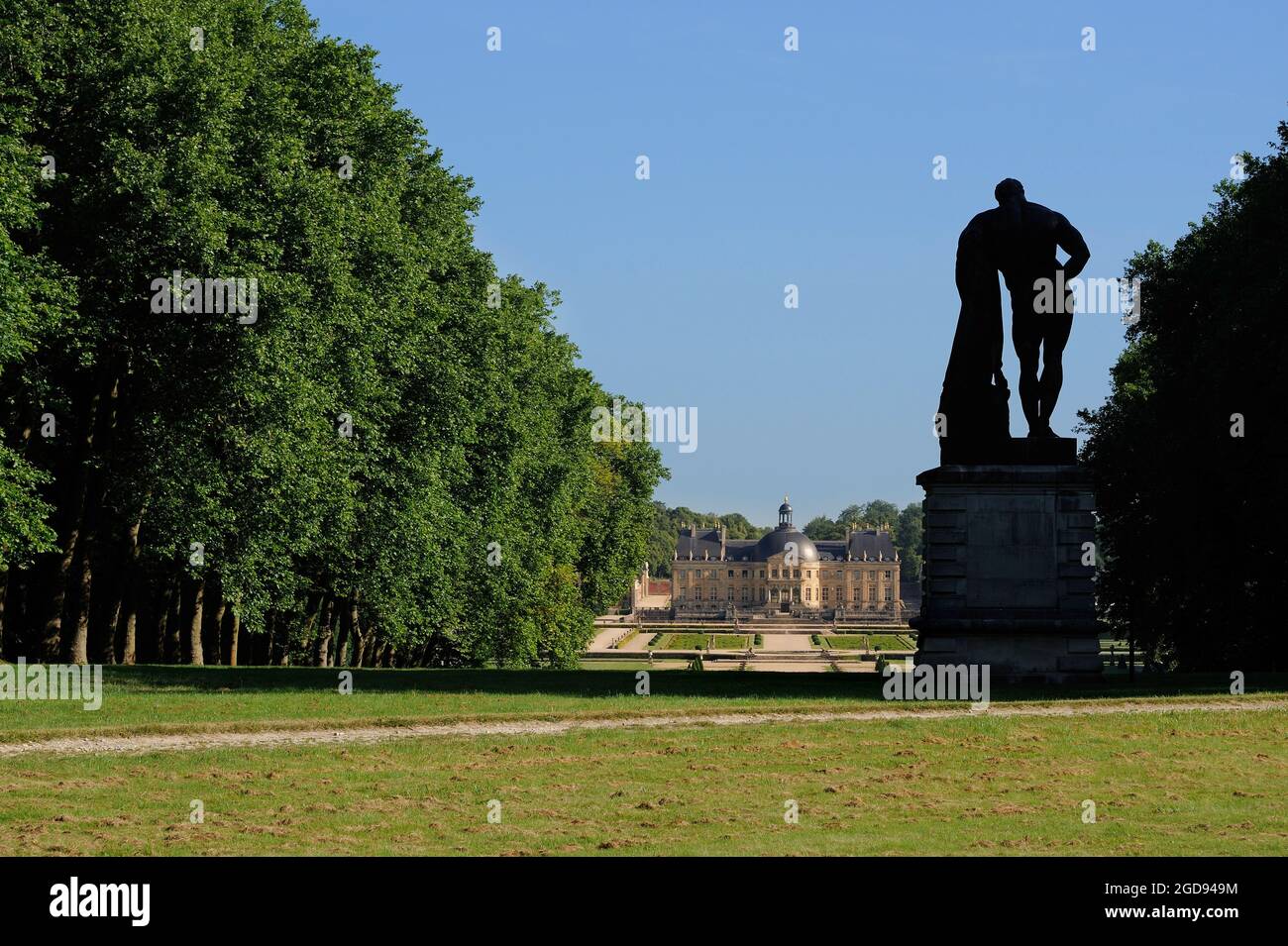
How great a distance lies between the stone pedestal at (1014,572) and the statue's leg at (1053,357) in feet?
5.91

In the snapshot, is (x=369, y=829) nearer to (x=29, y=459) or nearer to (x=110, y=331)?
(x=110, y=331)

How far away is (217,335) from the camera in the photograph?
1262 inches

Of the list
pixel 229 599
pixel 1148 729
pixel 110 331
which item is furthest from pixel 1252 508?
pixel 110 331

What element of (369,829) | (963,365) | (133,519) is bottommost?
(369,829)

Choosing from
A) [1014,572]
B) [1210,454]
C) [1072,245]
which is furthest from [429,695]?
[1210,454]

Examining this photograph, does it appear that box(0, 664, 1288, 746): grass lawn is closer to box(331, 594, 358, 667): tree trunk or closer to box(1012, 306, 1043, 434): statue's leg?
box(1012, 306, 1043, 434): statue's leg

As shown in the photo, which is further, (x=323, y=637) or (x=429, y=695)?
(x=323, y=637)

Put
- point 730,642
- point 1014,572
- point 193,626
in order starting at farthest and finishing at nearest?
point 730,642 → point 193,626 → point 1014,572

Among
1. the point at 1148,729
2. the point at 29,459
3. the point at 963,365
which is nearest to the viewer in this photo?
the point at 1148,729

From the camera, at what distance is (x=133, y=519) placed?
34.0 m

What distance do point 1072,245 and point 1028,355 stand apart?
2.01m

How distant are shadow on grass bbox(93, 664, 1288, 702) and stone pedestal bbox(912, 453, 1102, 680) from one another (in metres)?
0.64

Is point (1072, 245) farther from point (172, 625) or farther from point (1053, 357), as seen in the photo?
point (172, 625)
